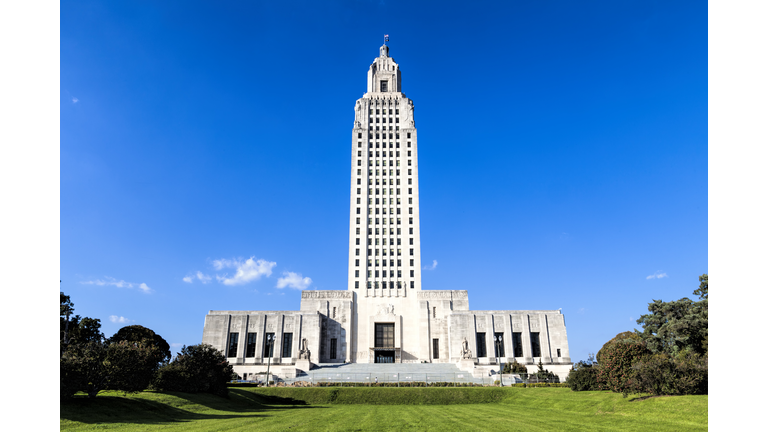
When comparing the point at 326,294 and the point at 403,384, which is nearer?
the point at 403,384

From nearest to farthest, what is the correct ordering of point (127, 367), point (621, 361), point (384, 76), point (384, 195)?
point (127, 367), point (621, 361), point (384, 195), point (384, 76)

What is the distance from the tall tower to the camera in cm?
7819

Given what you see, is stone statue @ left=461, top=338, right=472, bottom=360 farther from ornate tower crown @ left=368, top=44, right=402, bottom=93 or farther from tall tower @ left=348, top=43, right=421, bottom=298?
ornate tower crown @ left=368, top=44, right=402, bottom=93

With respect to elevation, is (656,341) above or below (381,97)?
below

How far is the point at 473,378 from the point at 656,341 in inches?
769

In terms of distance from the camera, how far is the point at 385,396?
3609 centimetres

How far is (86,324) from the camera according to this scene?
5112 centimetres

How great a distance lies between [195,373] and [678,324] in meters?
41.6

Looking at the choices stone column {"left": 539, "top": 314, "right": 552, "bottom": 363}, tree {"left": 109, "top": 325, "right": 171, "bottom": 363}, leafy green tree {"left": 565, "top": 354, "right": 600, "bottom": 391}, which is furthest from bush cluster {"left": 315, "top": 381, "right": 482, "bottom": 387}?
tree {"left": 109, "top": 325, "right": 171, "bottom": 363}

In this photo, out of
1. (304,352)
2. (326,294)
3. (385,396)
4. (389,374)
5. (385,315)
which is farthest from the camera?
(326,294)

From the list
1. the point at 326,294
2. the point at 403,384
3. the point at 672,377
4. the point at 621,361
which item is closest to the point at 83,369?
the point at 403,384

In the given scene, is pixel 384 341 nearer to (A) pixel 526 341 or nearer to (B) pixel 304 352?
(B) pixel 304 352
